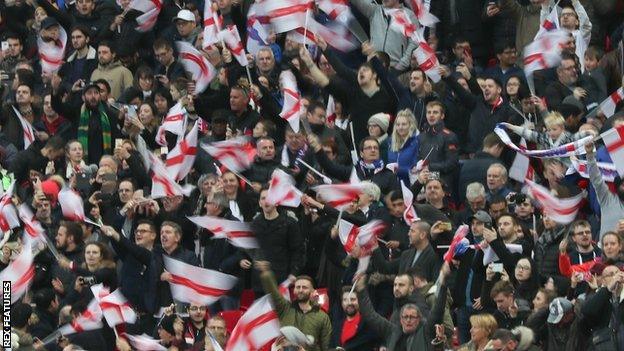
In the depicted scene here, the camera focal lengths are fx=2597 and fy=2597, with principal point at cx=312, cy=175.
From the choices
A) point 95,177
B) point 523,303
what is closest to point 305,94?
point 95,177

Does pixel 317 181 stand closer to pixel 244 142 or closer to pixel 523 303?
pixel 244 142

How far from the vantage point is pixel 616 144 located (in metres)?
24.6

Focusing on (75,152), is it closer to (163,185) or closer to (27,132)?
(27,132)

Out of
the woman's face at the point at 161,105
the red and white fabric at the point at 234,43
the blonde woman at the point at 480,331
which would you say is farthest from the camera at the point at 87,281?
the blonde woman at the point at 480,331

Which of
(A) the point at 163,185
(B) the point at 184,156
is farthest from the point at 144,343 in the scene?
(B) the point at 184,156

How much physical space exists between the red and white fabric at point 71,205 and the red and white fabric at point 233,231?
2095 mm

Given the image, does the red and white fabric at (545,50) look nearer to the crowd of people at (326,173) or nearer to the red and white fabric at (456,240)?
the crowd of people at (326,173)

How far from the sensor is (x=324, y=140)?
27156 mm

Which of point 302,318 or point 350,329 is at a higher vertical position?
point 302,318

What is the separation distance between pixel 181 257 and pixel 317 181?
1863 millimetres

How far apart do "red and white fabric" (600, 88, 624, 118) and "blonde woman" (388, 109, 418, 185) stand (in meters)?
1.94

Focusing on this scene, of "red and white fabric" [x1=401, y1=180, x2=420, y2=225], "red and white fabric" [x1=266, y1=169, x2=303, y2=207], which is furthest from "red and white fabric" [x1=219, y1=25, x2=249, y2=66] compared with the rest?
"red and white fabric" [x1=401, y1=180, x2=420, y2=225]

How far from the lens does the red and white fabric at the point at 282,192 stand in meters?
25.6

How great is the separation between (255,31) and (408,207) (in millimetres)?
6054
